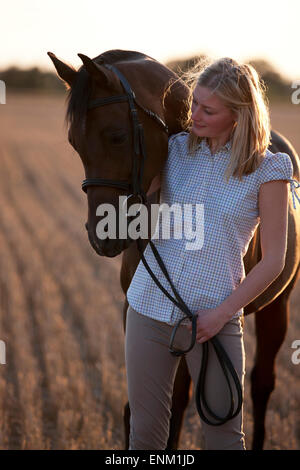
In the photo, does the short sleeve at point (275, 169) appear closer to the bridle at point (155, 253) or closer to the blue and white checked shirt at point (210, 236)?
the blue and white checked shirt at point (210, 236)

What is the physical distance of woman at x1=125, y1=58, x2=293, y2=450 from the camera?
2.19 metres

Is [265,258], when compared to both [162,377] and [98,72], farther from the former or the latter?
[98,72]

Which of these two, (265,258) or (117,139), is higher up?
(117,139)

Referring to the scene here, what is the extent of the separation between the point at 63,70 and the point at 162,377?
137cm

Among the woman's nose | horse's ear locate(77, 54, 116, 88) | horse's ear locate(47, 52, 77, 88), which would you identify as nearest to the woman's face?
the woman's nose

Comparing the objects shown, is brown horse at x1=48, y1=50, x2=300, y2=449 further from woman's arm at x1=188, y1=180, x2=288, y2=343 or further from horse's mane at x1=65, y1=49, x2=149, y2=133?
woman's arm at x1=188, y1=180, x2=288, y2=343

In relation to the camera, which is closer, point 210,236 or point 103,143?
point 210,236

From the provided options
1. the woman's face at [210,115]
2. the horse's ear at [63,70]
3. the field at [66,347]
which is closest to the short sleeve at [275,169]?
the woman's face at [210,115]

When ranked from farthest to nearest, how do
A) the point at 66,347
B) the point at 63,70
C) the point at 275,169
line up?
the point at 66,347
the point at 63,70
the point at 275,169

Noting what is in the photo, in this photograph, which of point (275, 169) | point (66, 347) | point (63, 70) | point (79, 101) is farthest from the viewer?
point (66, 347)

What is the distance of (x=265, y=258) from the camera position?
7.19 feet

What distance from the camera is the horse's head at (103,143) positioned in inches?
92.0

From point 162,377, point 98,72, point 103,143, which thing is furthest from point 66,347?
point 98,72
